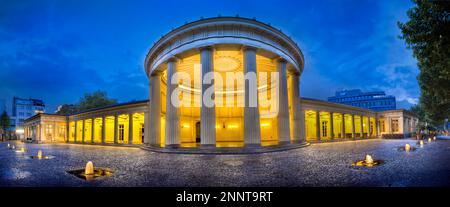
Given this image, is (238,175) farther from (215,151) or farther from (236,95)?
(236,95)

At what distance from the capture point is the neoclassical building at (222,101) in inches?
587

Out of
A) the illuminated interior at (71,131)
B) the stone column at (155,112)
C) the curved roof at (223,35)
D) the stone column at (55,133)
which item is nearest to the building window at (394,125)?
the curved roof at (223,35)

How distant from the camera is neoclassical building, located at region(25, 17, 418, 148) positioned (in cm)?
1491

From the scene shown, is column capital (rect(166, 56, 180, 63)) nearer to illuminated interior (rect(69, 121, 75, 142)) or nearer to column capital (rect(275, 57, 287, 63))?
column capital (rect(275, 57, 287, 63))

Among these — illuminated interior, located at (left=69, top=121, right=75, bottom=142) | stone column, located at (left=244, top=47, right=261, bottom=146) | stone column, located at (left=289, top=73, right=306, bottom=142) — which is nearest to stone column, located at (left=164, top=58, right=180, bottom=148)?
stone column, located at (left=244, top=47, right=261, bottom=146)

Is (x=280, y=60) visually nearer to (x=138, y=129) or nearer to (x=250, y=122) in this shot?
(x=250, y=122)

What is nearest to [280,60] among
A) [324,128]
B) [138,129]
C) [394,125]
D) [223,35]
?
[223,35]

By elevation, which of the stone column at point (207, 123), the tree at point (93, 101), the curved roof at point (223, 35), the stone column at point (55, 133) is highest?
the curved roof at point (223, 35)

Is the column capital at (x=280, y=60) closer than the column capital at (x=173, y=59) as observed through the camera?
No

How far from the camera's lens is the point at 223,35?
15000 millimetres

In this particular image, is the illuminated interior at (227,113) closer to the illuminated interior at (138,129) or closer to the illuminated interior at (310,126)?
the illuminated interior at (138,129)

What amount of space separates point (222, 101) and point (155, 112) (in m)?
10.9
